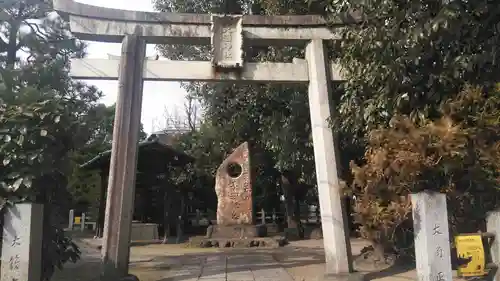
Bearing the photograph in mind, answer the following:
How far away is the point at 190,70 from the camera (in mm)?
7949

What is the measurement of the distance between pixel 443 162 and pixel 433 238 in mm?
1176

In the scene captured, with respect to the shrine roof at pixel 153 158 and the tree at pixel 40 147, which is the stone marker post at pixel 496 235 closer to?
the tree at pixel 40 147

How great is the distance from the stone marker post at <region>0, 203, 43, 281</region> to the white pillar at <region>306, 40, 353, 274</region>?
177 inches

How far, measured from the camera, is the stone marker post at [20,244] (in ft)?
18.2

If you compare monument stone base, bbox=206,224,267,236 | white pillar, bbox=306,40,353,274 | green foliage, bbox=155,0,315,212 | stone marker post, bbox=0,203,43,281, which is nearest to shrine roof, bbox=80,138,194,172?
green foliage, bbox=155,0,315,212

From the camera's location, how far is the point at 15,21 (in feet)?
41.4

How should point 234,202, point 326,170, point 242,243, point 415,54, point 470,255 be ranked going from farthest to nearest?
1. point 234,202
2. point 242,243
3. point 326,170
4. point 415,54
5. point 470,255

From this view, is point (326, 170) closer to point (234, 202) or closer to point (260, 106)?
point (260, 106)

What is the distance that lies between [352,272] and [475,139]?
2920 mm

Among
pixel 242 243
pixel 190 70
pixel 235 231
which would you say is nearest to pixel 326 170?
pixel 190 70

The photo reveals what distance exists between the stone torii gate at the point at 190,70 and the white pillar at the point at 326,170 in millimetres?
17

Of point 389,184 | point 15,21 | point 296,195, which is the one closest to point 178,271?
point 389,184

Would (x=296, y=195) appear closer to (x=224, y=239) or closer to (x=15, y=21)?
(x=224, y=239)

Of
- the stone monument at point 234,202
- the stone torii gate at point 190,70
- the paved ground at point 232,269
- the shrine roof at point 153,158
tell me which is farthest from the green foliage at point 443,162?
the shrine roof at point 153,158
